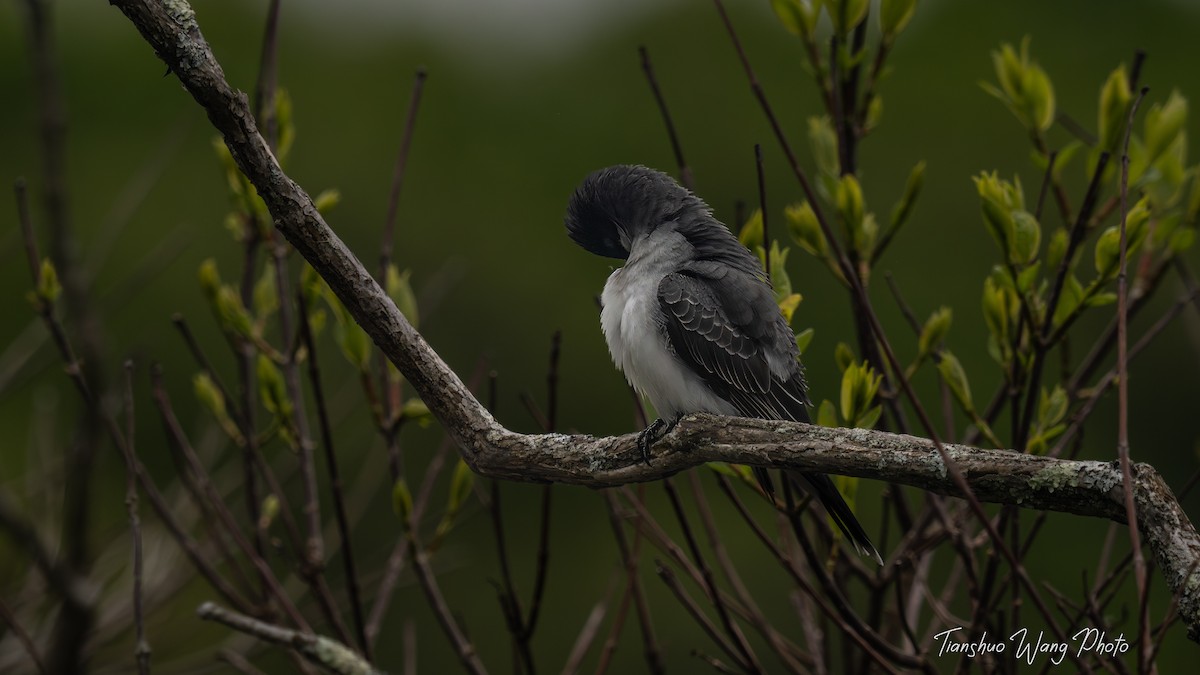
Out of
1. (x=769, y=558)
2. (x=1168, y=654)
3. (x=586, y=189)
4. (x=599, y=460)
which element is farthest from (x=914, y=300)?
(x=599, y=460)

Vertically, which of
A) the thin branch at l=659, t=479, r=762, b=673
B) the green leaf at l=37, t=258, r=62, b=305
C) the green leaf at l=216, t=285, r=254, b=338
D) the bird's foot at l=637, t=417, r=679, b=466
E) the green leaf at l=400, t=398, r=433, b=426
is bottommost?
the thin branch at l=659, t=479, r=762, b=673

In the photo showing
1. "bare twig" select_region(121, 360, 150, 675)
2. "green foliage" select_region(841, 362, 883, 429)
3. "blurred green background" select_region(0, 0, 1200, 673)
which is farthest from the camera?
"blurred green background" select_region(0, 0, 1200, 673)

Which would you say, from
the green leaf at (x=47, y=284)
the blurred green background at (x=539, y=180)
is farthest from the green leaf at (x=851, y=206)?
the blurred green background at (x=539, y=180)

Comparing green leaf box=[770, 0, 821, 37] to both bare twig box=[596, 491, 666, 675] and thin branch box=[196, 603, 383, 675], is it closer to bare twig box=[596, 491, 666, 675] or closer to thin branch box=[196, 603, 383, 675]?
bare twig box=[596, 491, 666, 675]

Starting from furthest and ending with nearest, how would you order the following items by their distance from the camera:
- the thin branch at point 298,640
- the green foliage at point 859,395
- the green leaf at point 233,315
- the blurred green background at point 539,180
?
the blurred green background at point 539,180 → the green leaf at point 233,315 → the green foliage at point 859,395 → the thin branch at point 298,640

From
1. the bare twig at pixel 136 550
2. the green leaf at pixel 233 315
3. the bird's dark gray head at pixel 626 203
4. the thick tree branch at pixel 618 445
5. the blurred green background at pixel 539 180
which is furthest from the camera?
the blurred green background at pixel 539 180

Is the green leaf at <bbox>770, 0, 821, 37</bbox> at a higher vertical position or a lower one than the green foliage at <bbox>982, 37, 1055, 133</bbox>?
higher

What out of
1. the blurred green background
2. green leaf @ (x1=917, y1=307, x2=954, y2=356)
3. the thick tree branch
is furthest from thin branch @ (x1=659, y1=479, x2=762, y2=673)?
the blurred green background

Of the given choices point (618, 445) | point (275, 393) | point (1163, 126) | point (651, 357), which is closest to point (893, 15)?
point (1163, 126)

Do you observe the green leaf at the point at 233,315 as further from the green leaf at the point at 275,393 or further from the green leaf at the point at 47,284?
the green leaf at the point at 47,284

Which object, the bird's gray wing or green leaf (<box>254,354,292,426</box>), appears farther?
the bird's gray wing

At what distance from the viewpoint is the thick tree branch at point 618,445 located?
1.95 meters

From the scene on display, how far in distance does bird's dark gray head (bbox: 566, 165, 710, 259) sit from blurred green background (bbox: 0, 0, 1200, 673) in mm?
2785

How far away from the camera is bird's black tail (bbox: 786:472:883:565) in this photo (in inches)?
123
